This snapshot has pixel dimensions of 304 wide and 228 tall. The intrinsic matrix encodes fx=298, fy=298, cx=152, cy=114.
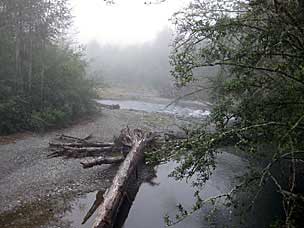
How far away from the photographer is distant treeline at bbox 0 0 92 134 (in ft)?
48.7

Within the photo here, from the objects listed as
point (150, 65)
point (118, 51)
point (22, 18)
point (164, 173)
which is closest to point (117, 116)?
point (22, 18)

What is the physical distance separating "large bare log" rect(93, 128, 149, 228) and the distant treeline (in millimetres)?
5274

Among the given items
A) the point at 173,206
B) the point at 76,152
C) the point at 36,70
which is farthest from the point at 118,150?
the point at 36,70

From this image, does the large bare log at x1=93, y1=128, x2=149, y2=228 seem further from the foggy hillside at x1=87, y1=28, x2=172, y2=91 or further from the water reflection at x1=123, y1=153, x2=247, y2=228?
the foggy hillside at x1=87, y1=28, x2=172, y2=91

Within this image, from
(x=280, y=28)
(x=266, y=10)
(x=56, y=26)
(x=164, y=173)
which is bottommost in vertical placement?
(x=164, y=173)

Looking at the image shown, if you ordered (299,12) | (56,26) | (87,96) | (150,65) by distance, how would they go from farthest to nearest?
(150,65), (87,96), (56,26), (299,12)

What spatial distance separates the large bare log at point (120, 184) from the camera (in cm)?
626

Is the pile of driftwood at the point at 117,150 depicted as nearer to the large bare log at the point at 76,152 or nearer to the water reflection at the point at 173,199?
the large bare log at the point at 76,152

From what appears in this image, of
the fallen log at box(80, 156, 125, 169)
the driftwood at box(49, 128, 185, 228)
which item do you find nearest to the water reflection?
the driftwood at box(49, 128, 185, 228)

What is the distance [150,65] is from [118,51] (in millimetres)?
8532

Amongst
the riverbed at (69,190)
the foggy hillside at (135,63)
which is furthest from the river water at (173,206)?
the foggy hillside at (135,63)

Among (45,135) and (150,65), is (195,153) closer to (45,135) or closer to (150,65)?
(45,135)

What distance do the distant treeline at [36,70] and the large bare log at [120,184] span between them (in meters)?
5.27

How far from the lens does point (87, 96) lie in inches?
805
